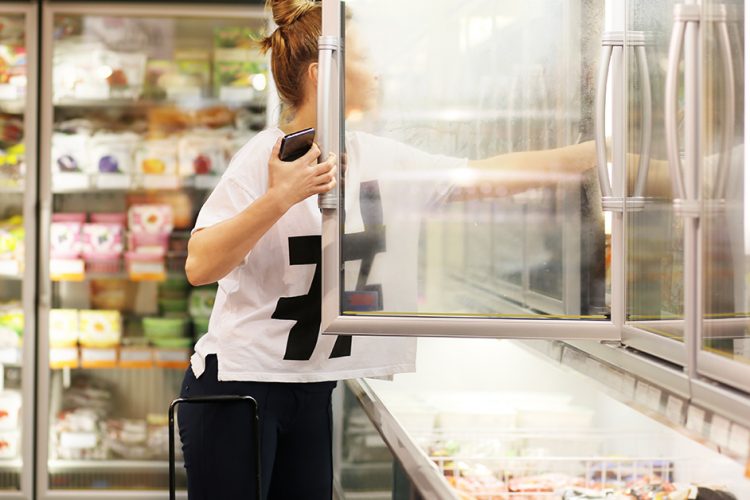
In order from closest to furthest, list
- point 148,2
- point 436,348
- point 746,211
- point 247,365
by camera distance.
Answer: point 746,211, point 247,365, point 436,348, point 148,2

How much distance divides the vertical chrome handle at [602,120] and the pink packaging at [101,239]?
2624 millimetres

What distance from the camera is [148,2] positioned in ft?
11.4

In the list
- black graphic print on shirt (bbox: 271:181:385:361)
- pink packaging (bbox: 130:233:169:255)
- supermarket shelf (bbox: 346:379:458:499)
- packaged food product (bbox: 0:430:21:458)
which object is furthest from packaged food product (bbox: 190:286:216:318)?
black graphic print on shirt (bbox: 271:181:385:361)

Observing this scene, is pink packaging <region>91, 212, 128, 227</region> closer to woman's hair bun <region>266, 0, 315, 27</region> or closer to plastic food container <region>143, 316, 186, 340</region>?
plastic food container <region>143, 316, 186, 340</region>

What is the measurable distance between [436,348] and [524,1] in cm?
121

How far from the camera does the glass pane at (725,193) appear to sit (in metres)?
1.19

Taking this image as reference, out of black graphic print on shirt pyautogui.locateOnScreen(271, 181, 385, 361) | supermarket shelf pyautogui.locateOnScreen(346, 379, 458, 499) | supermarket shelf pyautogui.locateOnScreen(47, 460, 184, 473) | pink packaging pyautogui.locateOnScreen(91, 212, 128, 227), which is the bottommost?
supermarket shelf pyautogui.locateOnScreen(47, 460, 184, 473)

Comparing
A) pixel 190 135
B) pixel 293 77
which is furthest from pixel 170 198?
pixel 293 77

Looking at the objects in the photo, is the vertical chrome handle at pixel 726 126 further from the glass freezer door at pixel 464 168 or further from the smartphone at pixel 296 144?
the smartphone at pixel 296 144

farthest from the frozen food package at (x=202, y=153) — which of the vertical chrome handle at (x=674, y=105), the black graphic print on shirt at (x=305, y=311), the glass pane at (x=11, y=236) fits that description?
the vertical chrome handle at (x=674, y=105)

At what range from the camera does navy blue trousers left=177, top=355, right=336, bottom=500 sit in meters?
1.70

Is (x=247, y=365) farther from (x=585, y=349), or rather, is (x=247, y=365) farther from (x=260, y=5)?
(x=260, y=5)

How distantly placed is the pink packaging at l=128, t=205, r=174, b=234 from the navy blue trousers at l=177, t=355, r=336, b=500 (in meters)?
1.92

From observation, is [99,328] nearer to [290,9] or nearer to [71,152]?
[71,152]
